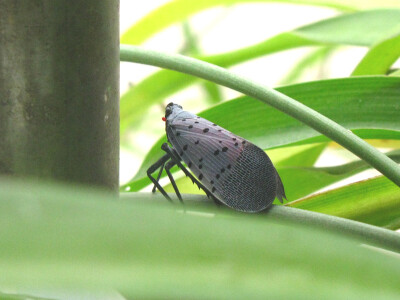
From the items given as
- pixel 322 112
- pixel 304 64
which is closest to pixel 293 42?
pixel 322 112

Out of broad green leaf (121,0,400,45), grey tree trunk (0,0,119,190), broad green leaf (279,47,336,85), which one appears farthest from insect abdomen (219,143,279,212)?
broad green leaf (279,47,336,85)

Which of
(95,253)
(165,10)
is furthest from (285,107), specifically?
(165,10)

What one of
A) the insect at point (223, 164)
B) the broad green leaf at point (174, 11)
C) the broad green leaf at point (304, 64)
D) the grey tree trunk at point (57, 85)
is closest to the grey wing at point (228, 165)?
the insect at point (223, 164)

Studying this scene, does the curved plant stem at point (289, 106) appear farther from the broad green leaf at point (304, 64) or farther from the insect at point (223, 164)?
the broad green leaf at point (304, 64)

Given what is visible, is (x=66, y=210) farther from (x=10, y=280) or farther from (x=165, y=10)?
(x=165, y=10)

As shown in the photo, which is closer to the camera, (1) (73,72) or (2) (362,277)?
(2) (362,277)

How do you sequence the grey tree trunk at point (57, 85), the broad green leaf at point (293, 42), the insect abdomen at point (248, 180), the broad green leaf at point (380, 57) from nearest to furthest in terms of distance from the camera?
the grey tree trunk at point (57, 85) → the insect abdomen at point (248, 180) → the broad green leaf at point (380, 57) → the broad green leaf at point (293, 42)
